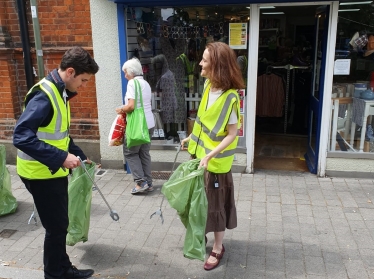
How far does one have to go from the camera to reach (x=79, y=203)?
334 centimetres

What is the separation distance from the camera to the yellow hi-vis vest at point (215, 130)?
3.00 m

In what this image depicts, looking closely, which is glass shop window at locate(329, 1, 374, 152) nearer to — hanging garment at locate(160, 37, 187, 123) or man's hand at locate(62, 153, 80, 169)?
hanging garment at locate(160, 37, 187, 123)

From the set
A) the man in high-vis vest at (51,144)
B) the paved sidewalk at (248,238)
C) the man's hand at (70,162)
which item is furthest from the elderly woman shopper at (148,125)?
the man's hand at (70,162)

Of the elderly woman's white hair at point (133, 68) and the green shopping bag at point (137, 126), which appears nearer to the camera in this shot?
the green shopping bag at point (137, 126)

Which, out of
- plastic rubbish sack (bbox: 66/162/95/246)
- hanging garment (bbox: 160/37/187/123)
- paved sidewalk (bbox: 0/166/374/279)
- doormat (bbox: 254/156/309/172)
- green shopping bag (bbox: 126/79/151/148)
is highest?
hanging garment (bbox: 160/37/187/123)

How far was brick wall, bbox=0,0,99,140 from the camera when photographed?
5461mm

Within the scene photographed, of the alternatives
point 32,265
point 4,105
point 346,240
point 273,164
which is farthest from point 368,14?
point 4,105

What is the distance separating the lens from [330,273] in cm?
318

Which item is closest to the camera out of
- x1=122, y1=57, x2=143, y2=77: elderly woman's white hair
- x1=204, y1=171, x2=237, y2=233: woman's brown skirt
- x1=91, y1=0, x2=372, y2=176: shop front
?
x1=204, y1=171, x2=237, y2=233: woman's brown skirt

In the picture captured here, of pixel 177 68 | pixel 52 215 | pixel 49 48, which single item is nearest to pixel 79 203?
pixel 52 215

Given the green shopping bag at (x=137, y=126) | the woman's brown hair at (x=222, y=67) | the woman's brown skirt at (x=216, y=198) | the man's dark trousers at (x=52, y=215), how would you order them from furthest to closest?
the green shopping bag at (x=137, y=126)
the woman's brown skirt at (x=216, y=198)
the woman's brown hair at (x=222, y=67)
the man's dark trousers at (x=52, y=215)

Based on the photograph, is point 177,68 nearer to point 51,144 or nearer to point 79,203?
point 79,203

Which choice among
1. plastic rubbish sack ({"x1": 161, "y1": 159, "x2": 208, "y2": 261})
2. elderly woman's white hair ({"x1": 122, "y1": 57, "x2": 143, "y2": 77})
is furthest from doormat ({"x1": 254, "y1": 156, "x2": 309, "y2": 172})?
plastic rubbish sack ({"x1": 161, "y1": 159, "x2": 208, "y2": 261})

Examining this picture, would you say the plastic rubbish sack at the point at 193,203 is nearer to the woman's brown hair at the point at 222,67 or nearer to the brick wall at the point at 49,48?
the woman's brown hair at the point at 222,67
